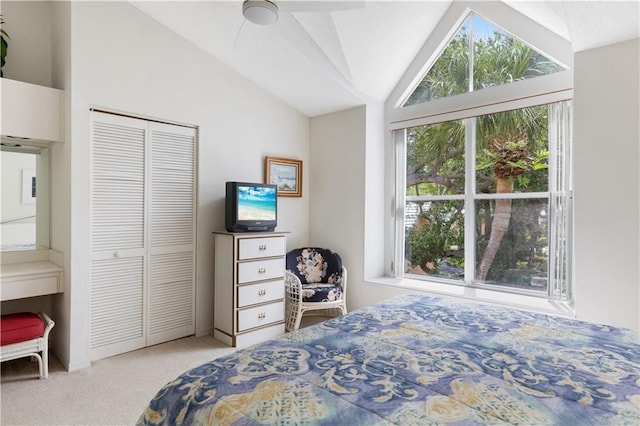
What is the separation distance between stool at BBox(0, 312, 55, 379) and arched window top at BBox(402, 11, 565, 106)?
→ 406cm

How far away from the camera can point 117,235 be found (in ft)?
10.3

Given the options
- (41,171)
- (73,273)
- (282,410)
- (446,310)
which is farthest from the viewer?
(41,171)

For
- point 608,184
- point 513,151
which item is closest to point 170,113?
point 513,151

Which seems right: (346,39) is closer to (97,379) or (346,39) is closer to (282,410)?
(282,410)

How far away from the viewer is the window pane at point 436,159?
12.4 feet

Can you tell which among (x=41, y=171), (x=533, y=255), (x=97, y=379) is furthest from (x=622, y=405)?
(x=41, y=171)

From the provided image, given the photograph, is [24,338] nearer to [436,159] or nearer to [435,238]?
[435,238]

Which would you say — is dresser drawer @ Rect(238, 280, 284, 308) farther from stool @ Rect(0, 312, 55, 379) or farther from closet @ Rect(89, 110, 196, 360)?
stool @ Rect(0, 312, 55, 379)

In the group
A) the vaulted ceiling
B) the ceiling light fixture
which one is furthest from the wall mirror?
the ceiling light fixture

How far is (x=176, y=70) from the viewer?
3.42m

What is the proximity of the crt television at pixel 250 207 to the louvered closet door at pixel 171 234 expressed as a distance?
0.44m

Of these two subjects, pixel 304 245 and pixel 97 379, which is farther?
pixel 304 245

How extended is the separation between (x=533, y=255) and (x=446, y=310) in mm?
1760

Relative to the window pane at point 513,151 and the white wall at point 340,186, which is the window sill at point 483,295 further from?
the window pane at point 513,151
